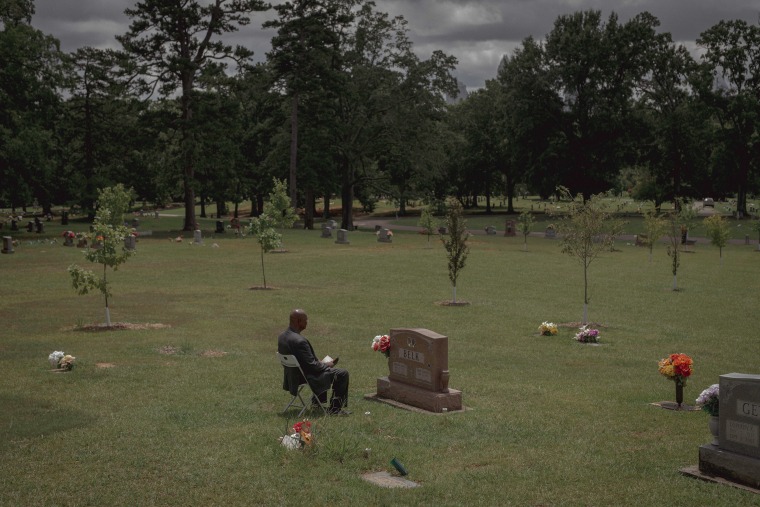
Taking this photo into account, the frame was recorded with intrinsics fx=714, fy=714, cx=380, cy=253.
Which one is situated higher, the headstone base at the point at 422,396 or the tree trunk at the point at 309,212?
the tree trunk at the point at 309,212

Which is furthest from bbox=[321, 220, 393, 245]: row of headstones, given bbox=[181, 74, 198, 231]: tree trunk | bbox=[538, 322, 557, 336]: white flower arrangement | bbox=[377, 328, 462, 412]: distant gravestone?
bbox=[377, 328, 462, 412]: distant gravestone

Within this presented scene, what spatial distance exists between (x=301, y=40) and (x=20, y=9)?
23.7m

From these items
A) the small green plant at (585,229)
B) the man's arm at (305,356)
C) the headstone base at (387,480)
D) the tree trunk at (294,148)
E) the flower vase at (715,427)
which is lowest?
the headstone base at (387,480)

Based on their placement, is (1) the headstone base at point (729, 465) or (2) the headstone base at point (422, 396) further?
(2) the headstone base at point (422, 396)

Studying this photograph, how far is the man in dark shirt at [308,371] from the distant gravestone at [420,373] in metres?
1.37

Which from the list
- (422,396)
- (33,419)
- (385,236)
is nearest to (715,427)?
(422,396)

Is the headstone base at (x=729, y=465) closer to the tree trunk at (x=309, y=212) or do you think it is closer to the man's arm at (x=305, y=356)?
the man's arm at (x=305, y=356)

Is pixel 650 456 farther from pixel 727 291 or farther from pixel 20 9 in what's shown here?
pixel 20 9

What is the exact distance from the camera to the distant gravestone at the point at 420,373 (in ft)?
41.5

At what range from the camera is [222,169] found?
230 ft

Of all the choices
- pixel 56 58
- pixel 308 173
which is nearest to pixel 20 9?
pixel 56 58

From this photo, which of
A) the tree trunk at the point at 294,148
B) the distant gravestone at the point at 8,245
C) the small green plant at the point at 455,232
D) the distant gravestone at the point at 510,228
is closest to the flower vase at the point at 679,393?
the small green plant at the point at 455,232

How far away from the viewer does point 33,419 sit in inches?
479

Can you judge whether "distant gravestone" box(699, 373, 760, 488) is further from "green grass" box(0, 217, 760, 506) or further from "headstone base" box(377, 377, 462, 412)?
"headstone base" box(377, 377, 462, 412)
